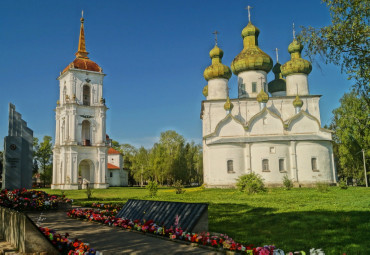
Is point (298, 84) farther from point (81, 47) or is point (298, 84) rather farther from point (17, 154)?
point (17, 154)

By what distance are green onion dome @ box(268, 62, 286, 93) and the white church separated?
3.03 metres

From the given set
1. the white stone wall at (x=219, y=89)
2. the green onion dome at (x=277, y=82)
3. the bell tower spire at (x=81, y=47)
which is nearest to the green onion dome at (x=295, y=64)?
the green onion dome at (x=277, y=82)

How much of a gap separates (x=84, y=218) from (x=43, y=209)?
10.9 ft

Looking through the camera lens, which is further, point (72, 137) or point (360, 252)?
point (72, 137)

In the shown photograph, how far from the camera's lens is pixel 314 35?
9938mm

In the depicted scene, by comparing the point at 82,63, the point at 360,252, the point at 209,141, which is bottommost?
the point at 360,252

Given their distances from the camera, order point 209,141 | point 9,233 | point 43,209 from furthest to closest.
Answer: point 209,141 < point 43,209 < point 9,233

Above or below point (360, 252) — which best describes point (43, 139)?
above

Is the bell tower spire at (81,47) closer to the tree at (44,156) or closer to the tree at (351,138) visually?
the tree at (44,156)

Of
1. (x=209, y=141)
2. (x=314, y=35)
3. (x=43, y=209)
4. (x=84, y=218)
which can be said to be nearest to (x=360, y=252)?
(x=314, y=35)

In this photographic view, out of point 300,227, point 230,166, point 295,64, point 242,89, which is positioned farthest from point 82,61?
point 300,227

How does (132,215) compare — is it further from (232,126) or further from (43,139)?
(43,139)

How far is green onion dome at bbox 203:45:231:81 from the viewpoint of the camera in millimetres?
35375

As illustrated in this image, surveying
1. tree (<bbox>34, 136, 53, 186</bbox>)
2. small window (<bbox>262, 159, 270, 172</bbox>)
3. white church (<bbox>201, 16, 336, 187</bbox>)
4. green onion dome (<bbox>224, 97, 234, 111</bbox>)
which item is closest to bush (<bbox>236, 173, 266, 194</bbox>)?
white church (<bbox>201, 16, 336, 187</bbox>)
